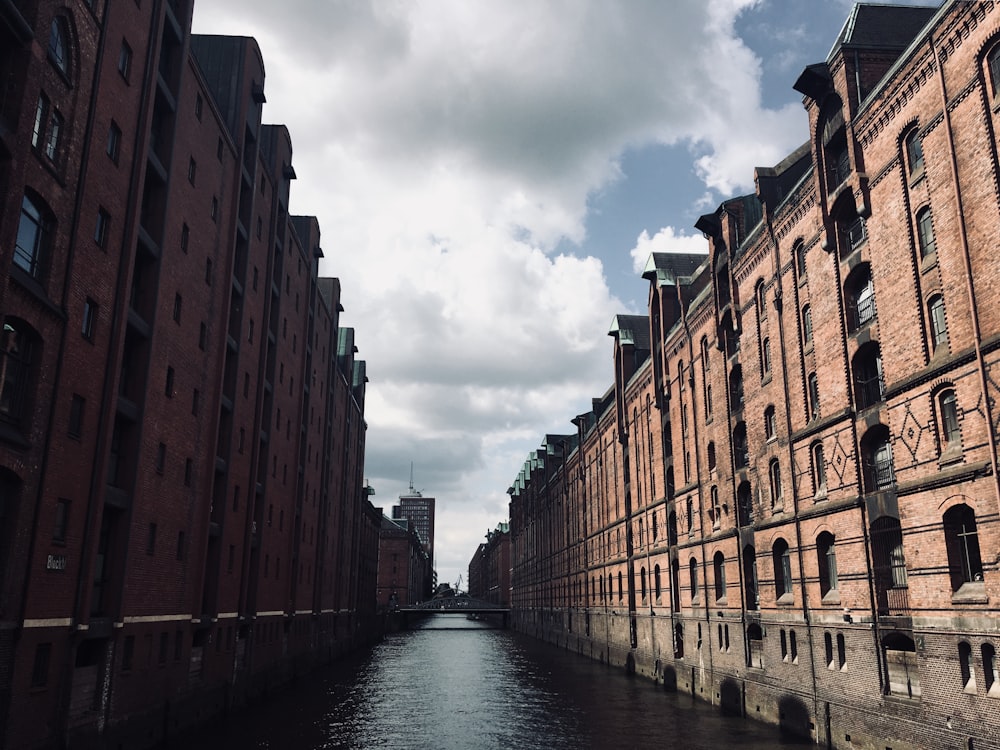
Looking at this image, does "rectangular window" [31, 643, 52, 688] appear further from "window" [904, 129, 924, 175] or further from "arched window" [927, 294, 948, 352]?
"window" [904, 129, 924, 175]

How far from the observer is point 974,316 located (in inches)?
684

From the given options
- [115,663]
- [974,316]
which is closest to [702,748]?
[974,316]

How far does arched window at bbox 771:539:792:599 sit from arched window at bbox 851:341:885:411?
6.97 meters

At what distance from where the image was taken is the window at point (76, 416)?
1922cm

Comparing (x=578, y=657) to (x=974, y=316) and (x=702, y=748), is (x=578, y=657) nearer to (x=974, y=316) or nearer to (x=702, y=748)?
(x=702, y=748)

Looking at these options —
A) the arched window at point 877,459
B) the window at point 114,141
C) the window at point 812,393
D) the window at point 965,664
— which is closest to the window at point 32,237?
the window at point 114,141

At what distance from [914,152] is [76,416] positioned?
22321 mm

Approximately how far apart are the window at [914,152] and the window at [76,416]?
21899 millimetres

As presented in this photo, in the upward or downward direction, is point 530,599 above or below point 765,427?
below

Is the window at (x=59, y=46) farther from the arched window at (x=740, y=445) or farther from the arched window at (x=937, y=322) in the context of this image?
the arched window at (x=740, y=445)

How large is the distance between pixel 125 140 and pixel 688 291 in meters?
28.3

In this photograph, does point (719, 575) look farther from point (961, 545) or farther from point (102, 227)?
point (102, 227)

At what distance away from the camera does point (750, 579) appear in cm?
3094

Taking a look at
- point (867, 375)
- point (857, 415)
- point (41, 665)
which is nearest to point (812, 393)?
point (867, 375)
